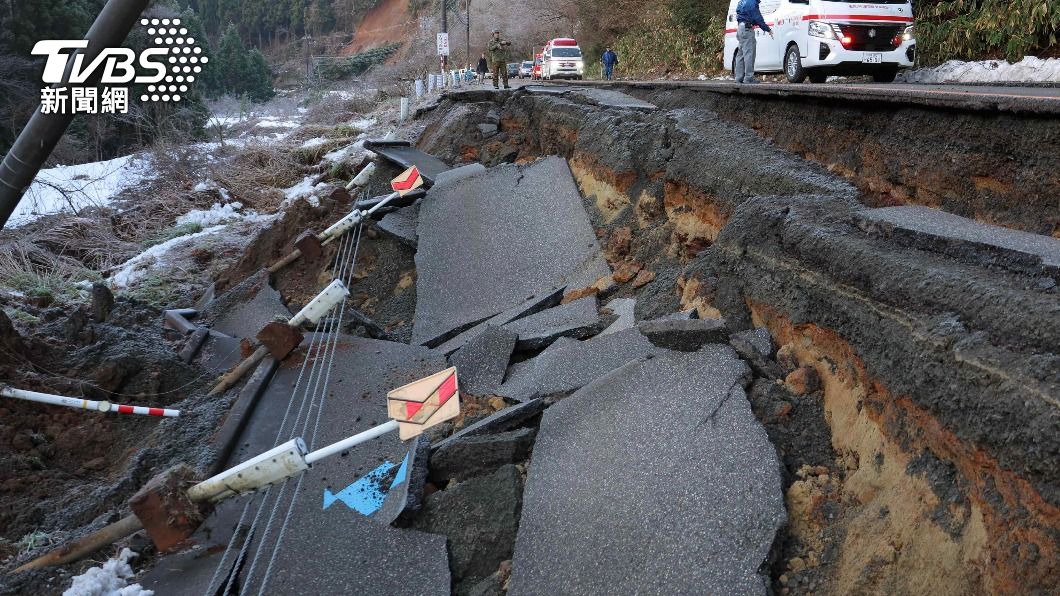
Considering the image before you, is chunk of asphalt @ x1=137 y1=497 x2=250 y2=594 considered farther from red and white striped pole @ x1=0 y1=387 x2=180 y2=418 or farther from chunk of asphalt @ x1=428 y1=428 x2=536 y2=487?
red and white striped pole @ x1=0 y1=387 x2=180 y2=418

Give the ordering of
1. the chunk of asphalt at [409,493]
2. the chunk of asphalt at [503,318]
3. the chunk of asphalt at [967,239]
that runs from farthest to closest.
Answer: the chunk of asphalt at [503,318]
the chunk of asphalt at [409,493]
the chunk of asphalt at [967,239]

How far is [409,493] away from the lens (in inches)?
165

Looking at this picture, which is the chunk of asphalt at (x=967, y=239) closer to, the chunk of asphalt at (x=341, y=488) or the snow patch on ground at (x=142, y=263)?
the chunk of asphalt at (x=341, y=488)

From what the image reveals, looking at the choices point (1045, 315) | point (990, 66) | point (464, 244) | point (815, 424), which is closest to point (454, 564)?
point (815, 424)

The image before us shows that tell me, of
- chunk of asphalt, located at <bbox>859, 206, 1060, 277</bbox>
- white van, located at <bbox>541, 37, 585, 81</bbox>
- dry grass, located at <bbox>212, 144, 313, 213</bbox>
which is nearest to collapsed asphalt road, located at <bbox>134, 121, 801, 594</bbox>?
chunk of asphalt, located at <bbox>859, 206, 1060, 277</bbox>

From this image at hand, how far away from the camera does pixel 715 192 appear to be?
5.80 m

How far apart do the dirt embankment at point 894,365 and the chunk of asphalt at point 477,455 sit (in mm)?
1355

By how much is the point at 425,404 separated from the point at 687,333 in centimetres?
151

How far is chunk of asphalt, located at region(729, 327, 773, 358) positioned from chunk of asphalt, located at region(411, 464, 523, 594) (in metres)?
1.42

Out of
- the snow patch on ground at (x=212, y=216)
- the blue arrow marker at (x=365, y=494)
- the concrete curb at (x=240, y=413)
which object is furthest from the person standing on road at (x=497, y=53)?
the blue arrow marker at (x=365, y=494)

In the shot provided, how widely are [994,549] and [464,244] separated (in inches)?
272

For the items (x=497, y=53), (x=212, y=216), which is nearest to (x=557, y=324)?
(x=212, y=216)

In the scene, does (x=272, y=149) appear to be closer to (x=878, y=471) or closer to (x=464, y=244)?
(x=464, y=244)

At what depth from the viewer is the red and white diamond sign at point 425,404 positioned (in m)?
3.97
